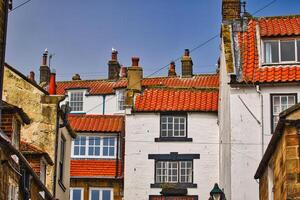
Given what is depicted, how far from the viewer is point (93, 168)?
47.0 m

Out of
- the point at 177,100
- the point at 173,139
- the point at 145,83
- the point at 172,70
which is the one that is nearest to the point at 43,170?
the point at 173,139

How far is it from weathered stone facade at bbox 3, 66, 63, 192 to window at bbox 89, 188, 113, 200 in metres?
13.9

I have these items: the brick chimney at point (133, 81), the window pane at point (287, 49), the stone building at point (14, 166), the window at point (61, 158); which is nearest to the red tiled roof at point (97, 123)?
the brick chimney at point (133, 81)

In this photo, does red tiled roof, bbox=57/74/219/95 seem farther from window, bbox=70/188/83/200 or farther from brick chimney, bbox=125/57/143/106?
window, bbox=70/188/83/200

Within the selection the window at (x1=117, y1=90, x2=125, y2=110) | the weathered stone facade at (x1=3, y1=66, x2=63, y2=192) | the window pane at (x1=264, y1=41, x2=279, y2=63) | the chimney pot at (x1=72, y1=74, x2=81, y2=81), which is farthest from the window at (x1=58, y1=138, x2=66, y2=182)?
the chimney pot at (x1=72, y1=74, x2=81, y2=81)

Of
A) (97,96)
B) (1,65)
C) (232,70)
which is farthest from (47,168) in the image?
(97,96)

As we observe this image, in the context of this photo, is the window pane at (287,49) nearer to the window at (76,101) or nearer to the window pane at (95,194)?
the window pane at (95,194)

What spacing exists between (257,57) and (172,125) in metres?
10.6

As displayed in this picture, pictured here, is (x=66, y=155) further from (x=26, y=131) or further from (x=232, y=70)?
(x=232, y=70)

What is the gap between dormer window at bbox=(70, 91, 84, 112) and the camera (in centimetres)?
6109

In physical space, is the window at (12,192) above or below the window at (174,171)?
below

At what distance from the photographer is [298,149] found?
18062 mm

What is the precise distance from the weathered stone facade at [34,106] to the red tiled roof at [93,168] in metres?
13.9

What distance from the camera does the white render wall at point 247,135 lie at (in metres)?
32.4
